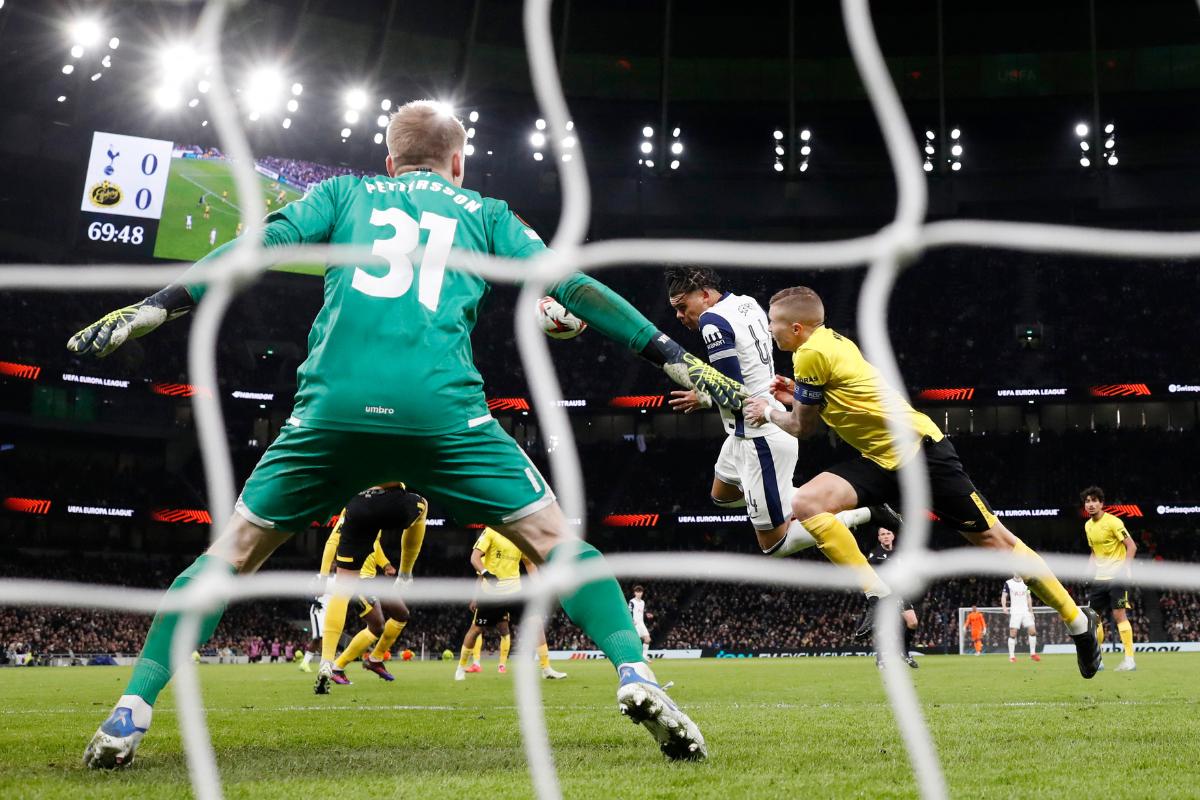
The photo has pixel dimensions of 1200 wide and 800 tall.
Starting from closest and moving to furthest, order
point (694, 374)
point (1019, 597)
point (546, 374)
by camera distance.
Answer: point (694, 374), point (546, 374), point (1019, 597)

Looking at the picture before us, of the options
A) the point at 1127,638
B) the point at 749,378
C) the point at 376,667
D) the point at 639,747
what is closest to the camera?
the point at 639,747

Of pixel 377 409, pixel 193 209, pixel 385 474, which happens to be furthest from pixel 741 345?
pixel 193 209

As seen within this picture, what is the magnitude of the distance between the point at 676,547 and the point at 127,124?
20.0 metres

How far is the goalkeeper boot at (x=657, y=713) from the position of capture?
346 centimetres

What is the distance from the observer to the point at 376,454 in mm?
3432

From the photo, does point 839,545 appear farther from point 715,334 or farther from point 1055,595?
point 715,334

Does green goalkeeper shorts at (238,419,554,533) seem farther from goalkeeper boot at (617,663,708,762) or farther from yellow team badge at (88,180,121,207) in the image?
yellow team badge at (88,180,121,207)

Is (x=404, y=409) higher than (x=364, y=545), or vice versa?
(x=404, y=409)

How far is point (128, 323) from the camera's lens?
125 inches

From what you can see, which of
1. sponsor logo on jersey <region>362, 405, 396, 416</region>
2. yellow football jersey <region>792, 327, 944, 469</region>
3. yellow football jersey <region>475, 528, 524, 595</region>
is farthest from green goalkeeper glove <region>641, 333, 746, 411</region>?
yellow football jersey <region>475, 528, 524, 595</region>

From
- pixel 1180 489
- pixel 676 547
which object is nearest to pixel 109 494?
pixel 676 547

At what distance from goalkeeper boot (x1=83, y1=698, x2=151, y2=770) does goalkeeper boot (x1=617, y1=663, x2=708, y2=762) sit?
150cm

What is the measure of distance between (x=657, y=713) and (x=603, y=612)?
0.37 meters

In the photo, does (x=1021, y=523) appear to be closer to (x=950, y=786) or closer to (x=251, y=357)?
(x=251, y=357)
